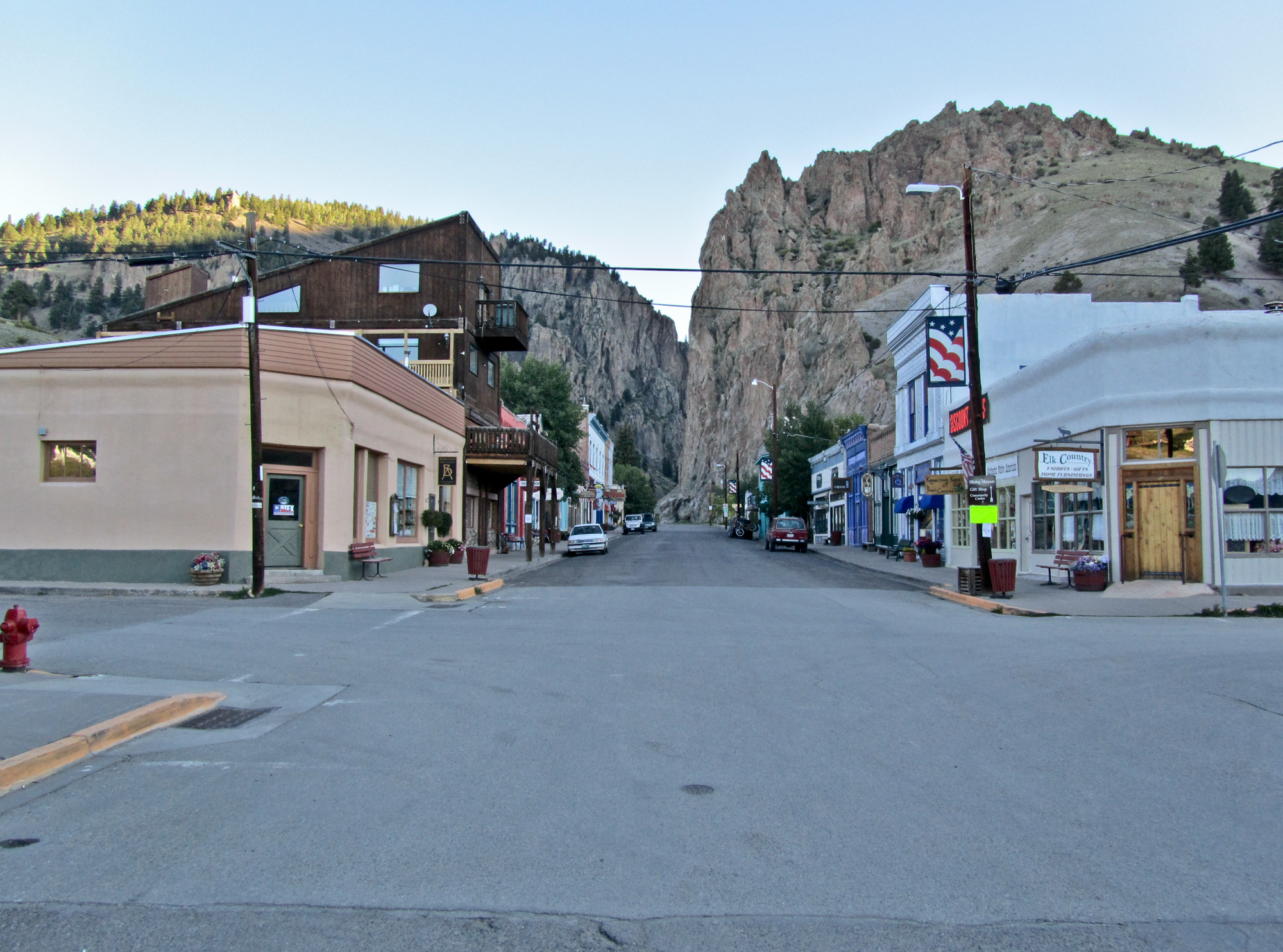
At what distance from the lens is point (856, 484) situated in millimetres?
50250

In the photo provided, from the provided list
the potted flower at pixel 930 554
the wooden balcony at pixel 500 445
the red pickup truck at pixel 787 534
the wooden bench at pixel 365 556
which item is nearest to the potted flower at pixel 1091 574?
the potted flower at pixel 930 554

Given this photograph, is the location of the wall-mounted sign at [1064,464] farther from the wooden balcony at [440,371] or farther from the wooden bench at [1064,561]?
the wooden balcony at [440,371]

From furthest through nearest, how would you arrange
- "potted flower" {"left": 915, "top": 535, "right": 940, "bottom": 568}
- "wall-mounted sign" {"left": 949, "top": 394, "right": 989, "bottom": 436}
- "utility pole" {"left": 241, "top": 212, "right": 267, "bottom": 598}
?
"potted flower" {"left": 915, "top": 535, "right": 940, "bottom": 568} → "wall-mounted sign" {"left": 949, "top": 394, "right": 989, "bottom": 436} → "utility pole" {"left": 241, "top": 212, "right": 267, "bottom": 598}

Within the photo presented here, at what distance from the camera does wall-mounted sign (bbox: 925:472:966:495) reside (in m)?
25.9

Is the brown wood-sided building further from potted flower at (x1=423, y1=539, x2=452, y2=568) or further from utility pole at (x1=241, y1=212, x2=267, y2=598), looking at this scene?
utility pole at (x1=241, y1=212, x2=267, y2=598)

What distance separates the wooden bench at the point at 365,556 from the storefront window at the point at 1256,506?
752 inches

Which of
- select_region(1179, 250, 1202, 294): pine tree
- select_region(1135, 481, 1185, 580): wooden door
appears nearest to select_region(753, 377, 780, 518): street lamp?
select_region(1179, 250, 1202, 294): pine tree

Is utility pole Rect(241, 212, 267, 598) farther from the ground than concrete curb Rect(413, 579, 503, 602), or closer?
farther from the ground

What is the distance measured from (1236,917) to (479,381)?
35.8m

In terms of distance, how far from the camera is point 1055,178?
11256 cm

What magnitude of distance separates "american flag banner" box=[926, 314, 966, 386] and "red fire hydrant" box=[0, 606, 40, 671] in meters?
20.1

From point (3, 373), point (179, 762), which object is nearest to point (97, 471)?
point (3, 373)

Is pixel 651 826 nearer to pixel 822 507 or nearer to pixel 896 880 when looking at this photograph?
pixel 896 880

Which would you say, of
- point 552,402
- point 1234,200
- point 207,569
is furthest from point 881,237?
point 207,569
